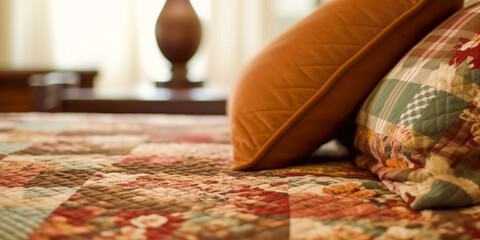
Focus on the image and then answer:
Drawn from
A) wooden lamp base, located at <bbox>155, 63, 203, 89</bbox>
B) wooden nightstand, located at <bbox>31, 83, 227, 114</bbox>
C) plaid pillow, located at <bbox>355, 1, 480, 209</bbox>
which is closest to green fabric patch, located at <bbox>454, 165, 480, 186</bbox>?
plaid pillow, located at <bbox>355, 1, 480, 209</bbox>

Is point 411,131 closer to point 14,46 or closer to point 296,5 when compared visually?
point 296,5

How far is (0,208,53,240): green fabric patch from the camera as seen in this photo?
0.47 metres

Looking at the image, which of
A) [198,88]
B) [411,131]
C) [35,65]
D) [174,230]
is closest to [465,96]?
[411,131]

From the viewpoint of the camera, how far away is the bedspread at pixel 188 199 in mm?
473

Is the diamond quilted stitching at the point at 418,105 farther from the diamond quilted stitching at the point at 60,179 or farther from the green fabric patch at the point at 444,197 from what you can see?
the diamond quilted stitching at the point at 60,179

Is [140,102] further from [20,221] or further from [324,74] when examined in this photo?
[20,221]

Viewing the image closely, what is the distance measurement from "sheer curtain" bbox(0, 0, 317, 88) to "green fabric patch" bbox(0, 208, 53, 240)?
218cm

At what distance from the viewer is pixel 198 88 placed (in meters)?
1.97

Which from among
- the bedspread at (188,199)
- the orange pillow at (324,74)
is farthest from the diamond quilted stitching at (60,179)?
the orange pillow at (324,74)

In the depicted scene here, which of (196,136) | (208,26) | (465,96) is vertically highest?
(208,26)

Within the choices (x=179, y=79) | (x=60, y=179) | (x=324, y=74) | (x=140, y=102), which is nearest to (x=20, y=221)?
(x=60, y=179)

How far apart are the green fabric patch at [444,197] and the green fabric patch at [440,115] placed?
6 centimetres

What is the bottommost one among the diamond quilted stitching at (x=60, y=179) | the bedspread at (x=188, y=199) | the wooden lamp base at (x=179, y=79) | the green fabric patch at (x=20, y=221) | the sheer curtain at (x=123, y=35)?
the bedspread at (x=188, y=199)

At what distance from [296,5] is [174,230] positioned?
2.43 metres
